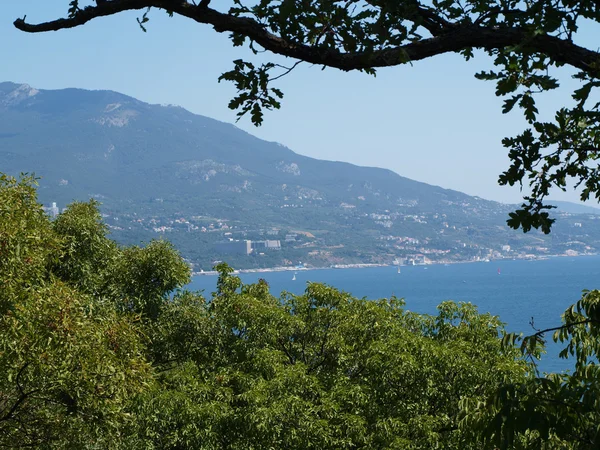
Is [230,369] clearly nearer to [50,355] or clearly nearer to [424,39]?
[50,355]

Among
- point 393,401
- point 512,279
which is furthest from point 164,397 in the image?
point 512,279

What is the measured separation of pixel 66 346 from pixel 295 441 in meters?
4.17

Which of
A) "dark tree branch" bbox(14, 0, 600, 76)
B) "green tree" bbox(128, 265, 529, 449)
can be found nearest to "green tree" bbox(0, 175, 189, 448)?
"green tree" bbox(128, 265, 529, 449)

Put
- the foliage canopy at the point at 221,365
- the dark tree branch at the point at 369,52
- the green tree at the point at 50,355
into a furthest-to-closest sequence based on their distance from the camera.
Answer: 1. the foliage canopy at the point at 221,365
2. the green tree at the point at 50,355
3. the dark tree branch at the point at 369,52

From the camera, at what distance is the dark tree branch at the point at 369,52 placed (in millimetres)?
3475

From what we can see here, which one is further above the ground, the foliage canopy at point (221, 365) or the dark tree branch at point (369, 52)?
the dark tree branch at point (369, 52)

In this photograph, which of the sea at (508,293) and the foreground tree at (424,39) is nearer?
the foreground tree at (424,39)

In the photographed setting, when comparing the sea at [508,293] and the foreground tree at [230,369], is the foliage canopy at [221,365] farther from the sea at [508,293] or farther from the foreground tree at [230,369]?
the sea at [508,293]

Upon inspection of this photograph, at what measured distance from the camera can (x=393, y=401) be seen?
14.7 m

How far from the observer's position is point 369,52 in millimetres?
3609

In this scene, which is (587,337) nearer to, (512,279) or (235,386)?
(235,386)

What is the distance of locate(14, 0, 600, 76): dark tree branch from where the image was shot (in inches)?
137

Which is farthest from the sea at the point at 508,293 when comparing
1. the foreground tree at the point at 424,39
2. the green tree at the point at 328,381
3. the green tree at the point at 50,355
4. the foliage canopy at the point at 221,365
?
the foreground tree at the point at 424,39

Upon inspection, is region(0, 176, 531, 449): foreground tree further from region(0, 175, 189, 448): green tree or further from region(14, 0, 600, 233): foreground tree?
region(14, 0, 600, 233): foreground tree
